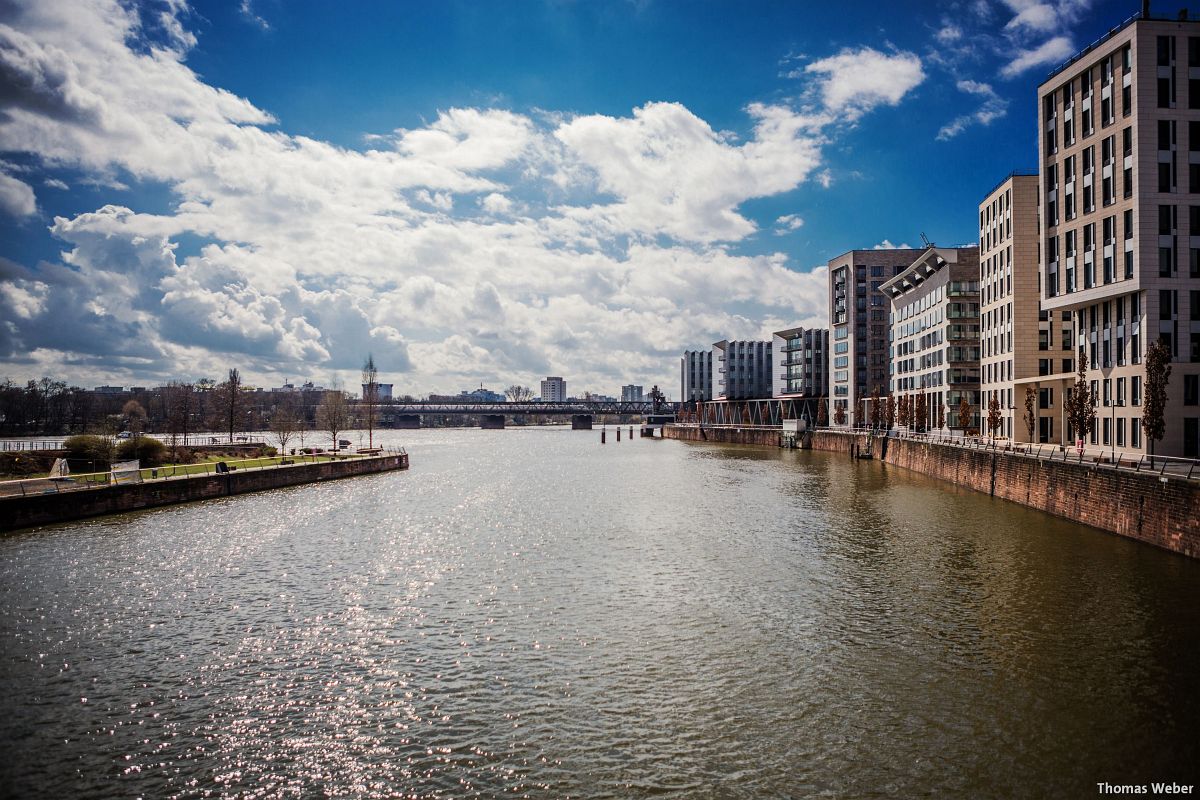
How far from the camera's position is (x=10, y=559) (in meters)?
35.3

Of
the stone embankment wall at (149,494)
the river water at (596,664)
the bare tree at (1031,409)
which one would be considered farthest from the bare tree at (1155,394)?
the stone embankment wall at (149,494)

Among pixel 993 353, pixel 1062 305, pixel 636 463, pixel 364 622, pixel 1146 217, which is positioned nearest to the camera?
pixel 364 622

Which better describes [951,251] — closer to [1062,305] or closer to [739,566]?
[1062,305]

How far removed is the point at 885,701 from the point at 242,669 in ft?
58.6

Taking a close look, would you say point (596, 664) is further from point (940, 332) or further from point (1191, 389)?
point (940, 332)

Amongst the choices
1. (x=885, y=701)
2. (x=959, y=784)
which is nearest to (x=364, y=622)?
(x=885, y=701)

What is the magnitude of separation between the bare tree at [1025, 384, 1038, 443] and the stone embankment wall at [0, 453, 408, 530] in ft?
238

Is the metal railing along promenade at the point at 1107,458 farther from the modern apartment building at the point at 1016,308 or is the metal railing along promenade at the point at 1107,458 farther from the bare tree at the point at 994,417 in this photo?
the modern apartment building at the point at 1016,308

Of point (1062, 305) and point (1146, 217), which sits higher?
point (1146, 217)

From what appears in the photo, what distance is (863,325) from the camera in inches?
6644

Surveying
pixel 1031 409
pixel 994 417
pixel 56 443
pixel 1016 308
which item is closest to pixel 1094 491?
pixel 1031 409

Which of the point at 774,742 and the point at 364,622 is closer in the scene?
the point at 774,742

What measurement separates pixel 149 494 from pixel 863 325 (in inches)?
5912

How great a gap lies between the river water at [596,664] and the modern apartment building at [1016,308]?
5024cm
